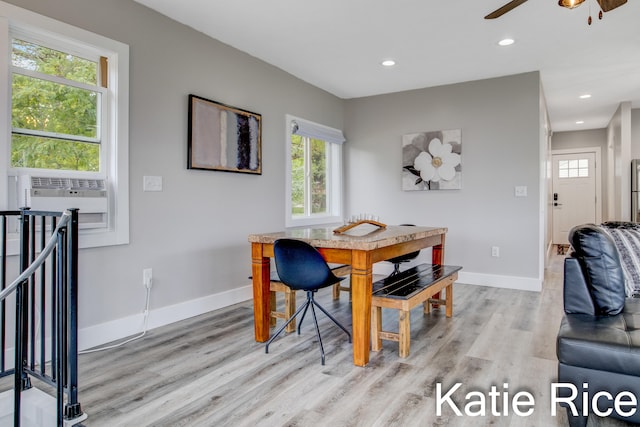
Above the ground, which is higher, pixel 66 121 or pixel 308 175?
pixel 66 121

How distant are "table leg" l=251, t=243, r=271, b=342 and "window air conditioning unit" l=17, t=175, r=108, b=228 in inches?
42.6

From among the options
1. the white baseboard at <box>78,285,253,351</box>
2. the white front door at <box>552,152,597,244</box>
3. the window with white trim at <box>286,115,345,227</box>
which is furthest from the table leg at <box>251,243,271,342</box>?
the white front door at <box>552,152,597,244</box>

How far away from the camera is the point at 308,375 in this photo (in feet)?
7.64

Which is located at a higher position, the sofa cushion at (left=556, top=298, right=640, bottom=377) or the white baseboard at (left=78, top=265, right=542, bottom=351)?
the sofa cushion at (left=556, top=298, right=640, bottom=377)

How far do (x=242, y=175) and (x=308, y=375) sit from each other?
225 cm

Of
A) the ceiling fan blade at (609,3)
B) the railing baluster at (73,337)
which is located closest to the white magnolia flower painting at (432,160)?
the ceiling fan blade at (609,3)

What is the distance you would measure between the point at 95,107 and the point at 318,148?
3068mm

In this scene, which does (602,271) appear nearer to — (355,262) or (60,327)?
(355,262)

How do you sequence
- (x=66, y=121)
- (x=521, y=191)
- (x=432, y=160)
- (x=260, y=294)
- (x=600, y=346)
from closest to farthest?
(x=600, y=346) → (x=66, y=121) → (x=260, y=294) → (x=521, y=191) → (x=432, y=160)

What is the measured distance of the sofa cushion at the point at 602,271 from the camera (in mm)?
2055

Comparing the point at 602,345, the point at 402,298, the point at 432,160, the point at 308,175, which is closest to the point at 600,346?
the point at 602,345

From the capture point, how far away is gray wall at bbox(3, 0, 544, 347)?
118 inches

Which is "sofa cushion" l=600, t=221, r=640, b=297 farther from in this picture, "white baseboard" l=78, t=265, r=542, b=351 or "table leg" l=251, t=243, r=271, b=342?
"table leg" l=251, t=243, r=271, b=342

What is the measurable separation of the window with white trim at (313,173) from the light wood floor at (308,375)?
1.88 meters
